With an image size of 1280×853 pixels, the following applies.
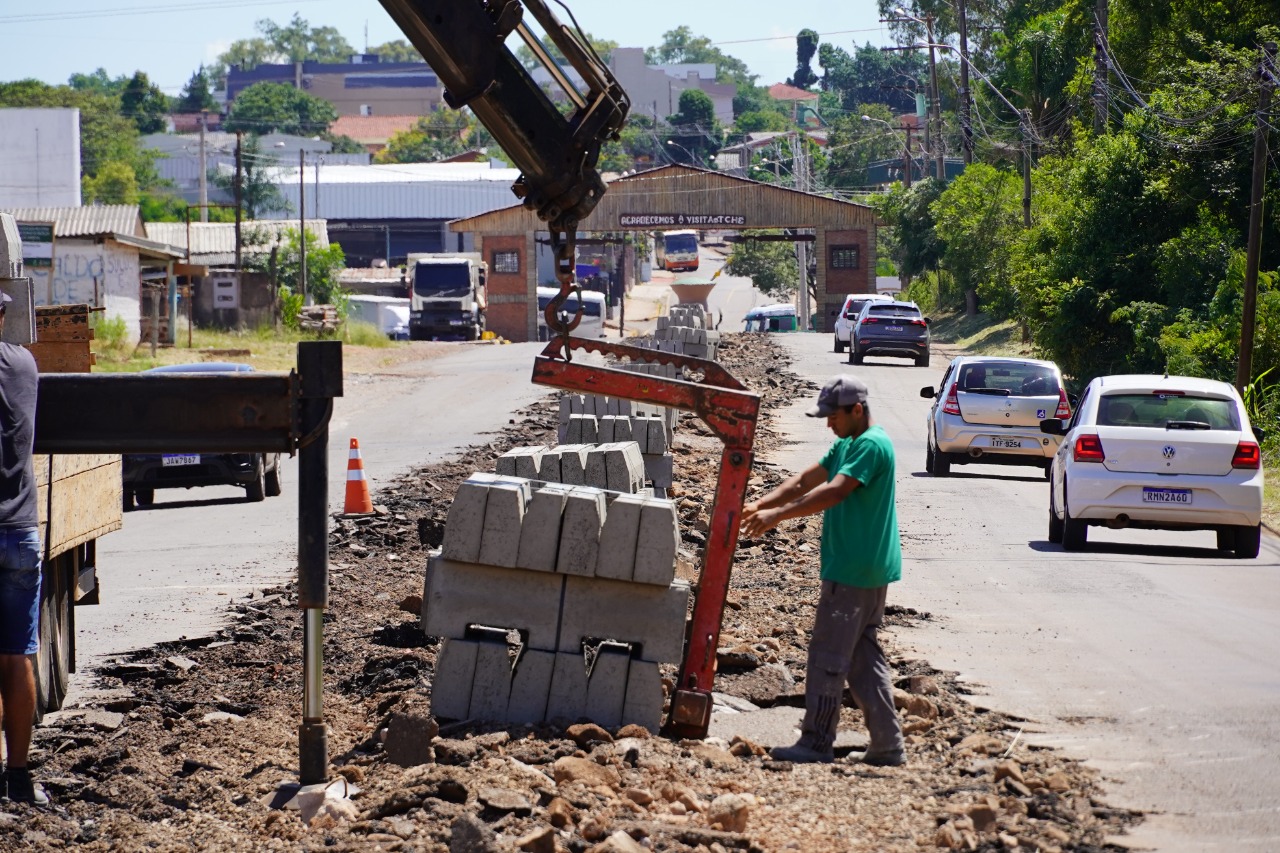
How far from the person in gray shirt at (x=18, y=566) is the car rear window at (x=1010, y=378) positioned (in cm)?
1649

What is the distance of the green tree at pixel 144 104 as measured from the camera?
502ft

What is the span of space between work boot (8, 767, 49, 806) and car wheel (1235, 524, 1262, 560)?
11.7m

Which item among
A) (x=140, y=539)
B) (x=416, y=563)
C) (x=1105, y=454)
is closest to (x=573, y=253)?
(x=416, y=563)

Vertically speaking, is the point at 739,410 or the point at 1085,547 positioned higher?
the point at 739,410

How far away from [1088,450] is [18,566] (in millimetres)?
11035

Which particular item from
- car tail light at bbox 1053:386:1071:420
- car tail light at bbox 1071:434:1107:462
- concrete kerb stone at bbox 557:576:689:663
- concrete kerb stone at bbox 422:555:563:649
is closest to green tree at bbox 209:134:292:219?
car tail light at bbox 1053:386:1071:420

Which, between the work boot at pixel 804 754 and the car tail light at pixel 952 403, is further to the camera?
the car tail light at pixel 952 403

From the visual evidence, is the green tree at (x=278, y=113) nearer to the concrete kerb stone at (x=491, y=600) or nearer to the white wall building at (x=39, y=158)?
the white wall building at (x=39, y=158)

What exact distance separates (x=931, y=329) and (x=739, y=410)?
58.8 metres

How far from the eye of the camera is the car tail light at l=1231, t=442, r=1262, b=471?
14.9m

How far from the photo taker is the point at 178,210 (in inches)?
3888

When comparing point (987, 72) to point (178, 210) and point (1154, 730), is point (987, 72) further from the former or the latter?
point (1154, 730)

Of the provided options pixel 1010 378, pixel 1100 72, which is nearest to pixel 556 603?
pixel 1010 378

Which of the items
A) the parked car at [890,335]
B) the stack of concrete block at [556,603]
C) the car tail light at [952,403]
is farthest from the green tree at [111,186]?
the stack of concrete block at [556,603]
